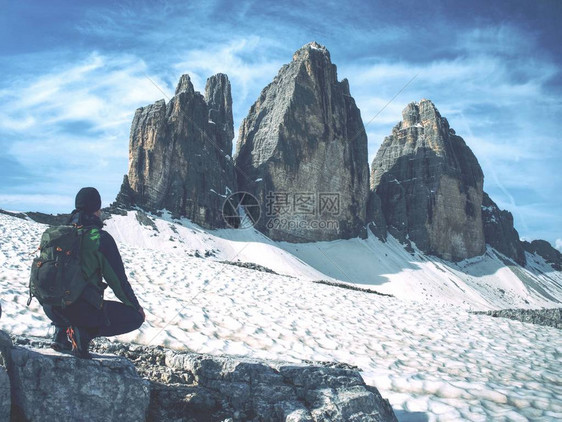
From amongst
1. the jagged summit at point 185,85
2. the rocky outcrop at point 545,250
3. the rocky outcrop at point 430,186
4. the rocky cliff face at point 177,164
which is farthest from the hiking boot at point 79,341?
the rocky outcrop at point 545,250

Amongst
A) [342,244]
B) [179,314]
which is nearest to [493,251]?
[342,244]

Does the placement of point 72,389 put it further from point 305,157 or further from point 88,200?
point 305,157

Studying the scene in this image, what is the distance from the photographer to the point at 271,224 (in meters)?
48.9

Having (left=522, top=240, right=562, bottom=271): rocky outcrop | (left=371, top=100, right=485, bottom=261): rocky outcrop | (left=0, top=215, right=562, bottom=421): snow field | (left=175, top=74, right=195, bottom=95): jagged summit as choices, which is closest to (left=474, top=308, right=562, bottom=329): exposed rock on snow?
(left=0, top=215, right=562, bottom=421): snow field

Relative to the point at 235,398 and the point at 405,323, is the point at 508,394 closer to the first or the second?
the point at 235,398

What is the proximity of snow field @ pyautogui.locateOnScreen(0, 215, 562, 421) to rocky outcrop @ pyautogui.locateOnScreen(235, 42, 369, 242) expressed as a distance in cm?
3436

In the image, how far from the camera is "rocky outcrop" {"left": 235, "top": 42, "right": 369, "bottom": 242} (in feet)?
167

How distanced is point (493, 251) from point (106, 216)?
61.2 m

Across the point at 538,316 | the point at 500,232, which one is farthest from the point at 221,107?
the point at 500,232

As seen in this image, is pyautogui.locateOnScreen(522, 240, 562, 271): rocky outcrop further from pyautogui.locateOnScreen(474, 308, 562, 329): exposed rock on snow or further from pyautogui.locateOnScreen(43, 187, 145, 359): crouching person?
pyautogui.locateOnScreen(43, 187, 145, 359): crouching person

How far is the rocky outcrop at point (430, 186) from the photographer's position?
214ft

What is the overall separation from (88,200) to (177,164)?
139 feet

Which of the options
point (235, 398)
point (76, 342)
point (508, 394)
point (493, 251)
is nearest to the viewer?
point (76, 342)

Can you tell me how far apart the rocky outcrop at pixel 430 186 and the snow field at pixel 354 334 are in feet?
167
